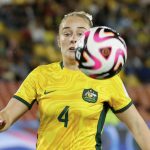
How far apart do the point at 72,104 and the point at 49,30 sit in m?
9.31

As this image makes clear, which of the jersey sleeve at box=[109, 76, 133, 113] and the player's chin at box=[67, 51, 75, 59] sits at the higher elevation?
the player's chin at box=[67, 51, 75, 59]

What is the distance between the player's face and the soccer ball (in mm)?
341

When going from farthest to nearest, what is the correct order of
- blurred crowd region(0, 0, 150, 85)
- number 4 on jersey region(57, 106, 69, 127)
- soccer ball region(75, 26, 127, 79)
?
blurred crowd region(0, 0, 150, 85) → number 4 on jersey region(57, 106, 69, 127) → soccer ball region(75, 26, 127, 79)

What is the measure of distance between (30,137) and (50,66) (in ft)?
11.5

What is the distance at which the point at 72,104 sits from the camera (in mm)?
3990

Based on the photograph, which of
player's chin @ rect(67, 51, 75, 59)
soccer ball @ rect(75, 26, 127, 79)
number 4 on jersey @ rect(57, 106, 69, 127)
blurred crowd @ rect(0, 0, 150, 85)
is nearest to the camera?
soccer ball @ rect(75, 26, 127, 79)

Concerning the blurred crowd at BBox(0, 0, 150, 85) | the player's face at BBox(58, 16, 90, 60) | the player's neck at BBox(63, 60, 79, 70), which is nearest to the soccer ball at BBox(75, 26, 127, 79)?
the player's face at BBox(58, 16, 90, 60)

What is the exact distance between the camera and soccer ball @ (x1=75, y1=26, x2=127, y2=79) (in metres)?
3.65

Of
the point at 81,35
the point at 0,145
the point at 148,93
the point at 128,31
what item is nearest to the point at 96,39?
the point at 81,35

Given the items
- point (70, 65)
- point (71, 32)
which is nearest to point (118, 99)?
point (70, 65)

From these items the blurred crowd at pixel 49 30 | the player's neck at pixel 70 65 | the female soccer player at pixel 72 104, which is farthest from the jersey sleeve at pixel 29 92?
the blurred crowd at pixel 49 30

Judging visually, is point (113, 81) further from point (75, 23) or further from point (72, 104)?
point (75, 23)

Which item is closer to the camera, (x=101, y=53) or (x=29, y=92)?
(x=101, y=53)

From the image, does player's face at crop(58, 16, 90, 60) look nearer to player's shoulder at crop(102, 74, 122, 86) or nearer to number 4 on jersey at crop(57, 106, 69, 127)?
player's shoulder at crop(102, 74, 122, 86)
